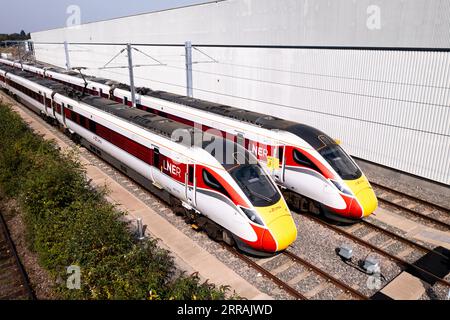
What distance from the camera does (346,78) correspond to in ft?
63.8

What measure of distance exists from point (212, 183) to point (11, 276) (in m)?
7.07

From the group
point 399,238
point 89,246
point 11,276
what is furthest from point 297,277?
point 11,276

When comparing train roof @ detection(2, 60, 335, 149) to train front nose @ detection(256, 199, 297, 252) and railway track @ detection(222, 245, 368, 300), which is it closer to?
train front nose @ detection(256, 199, 297, 252)

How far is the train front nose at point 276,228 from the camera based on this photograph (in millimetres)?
10539

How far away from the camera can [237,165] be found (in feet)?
37.3

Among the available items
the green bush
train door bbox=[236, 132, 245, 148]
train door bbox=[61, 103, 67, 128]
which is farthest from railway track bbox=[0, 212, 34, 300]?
train door bbox=[61, 103, 67, 128]

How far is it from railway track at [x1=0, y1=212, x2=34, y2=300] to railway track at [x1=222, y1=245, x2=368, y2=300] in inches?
245

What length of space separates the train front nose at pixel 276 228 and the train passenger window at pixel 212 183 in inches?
47.3

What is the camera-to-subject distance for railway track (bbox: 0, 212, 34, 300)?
1054 centimetres

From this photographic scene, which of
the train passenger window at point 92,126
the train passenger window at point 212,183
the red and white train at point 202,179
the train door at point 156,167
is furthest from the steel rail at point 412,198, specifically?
the train passenger window at point 92,126

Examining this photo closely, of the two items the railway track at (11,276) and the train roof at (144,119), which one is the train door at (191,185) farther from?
the railway track at (11,276)

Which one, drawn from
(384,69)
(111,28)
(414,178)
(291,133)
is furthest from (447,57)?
(111,28)

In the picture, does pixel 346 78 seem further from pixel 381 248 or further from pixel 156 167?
pixel 156 167

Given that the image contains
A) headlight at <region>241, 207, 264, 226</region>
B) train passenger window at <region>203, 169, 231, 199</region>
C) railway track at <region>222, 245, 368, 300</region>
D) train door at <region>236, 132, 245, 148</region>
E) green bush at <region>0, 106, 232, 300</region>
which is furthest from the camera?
train door at <region>236, 132, 245, 148</region>
